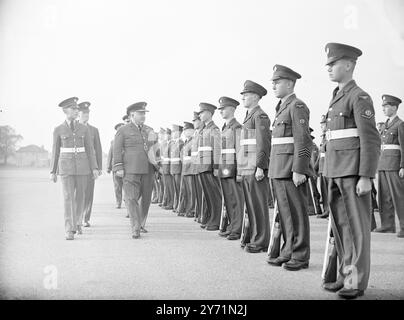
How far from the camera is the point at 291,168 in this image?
498 cm

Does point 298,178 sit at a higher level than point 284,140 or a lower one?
lower

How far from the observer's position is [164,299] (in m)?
3.78

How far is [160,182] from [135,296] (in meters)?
9.81

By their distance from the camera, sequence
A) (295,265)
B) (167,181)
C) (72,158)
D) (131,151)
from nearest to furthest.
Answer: (295,265) < (72,158) < (131,151) < (167,181)

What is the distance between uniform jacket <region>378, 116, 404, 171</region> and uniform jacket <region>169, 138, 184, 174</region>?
5.04m

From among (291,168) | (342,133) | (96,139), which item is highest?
(96,139)

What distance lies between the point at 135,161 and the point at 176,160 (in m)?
4.00

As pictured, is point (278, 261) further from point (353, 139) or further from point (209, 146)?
point (209, 146)

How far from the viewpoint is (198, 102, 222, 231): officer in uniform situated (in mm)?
7918

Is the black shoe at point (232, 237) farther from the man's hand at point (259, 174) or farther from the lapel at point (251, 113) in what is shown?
the lapel at point (251, 113)

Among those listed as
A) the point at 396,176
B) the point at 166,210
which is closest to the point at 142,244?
the point at 396,176

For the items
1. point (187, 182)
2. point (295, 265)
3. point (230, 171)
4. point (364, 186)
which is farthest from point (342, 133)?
point (187, 182)
